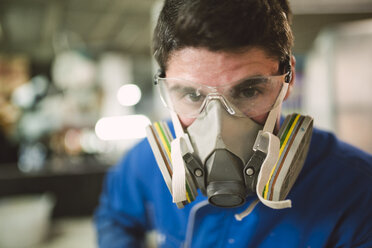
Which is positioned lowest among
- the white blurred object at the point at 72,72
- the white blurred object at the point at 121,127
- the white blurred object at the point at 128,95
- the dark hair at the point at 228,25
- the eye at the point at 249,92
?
the white blurred object at the point at 121,127

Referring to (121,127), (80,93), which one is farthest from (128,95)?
(80,93)

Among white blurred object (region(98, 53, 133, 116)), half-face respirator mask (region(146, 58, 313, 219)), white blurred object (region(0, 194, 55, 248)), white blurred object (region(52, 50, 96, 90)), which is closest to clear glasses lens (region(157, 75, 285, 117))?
half-face respirator mask (region(146, 58, 313, 219))

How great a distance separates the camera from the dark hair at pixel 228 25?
77 cm

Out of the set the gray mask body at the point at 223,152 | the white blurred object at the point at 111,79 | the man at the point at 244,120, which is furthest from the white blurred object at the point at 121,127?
the gray mask body at the point at 223,152

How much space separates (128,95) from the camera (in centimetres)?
854

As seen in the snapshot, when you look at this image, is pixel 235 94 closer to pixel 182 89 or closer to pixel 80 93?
pixel 182 89

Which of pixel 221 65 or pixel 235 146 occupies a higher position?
pixel 221 65

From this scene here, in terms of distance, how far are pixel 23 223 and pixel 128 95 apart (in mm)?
5450

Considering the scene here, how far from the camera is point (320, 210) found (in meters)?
0.94

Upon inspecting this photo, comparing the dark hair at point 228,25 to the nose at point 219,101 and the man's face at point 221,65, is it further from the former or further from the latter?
the nose at point 219,101

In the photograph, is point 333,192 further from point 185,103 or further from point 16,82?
point 16,82

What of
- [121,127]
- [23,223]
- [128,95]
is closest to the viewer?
[23,223]

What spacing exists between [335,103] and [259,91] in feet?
5.25

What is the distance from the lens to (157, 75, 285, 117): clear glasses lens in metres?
0.86
